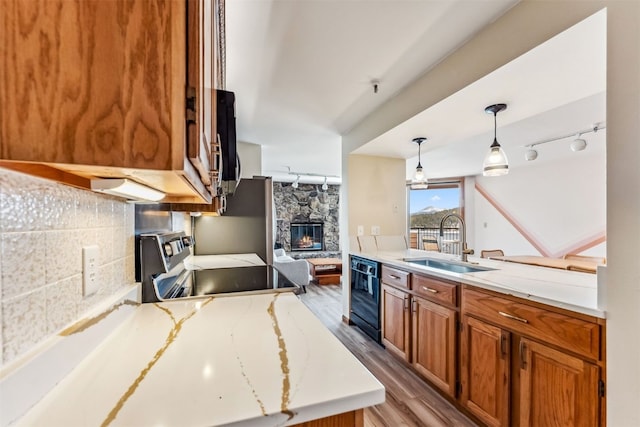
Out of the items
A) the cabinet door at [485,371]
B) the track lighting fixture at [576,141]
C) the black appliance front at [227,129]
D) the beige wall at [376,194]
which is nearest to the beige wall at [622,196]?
the cabinet door at [485,371]

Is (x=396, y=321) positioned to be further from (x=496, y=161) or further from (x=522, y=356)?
(x=496, y=161)

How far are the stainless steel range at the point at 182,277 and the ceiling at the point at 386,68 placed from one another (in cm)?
118

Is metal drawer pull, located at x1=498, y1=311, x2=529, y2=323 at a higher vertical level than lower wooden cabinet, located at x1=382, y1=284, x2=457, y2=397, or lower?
higher

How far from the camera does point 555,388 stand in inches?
49.2

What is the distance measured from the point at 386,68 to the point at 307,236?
643 centimetres

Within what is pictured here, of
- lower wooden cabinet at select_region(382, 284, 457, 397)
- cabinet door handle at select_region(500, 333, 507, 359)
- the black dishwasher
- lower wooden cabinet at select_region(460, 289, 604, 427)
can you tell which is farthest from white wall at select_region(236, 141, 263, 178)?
cabinet door handle at select_region(500, 333, 507, 359)

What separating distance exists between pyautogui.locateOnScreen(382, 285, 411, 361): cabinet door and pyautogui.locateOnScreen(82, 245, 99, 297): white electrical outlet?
6.74ft

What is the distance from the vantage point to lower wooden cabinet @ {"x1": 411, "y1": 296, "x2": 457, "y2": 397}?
71.9 inches

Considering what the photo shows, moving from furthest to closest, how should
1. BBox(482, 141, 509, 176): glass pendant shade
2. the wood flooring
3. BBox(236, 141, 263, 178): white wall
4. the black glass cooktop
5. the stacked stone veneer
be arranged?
the stacked stone veneer, BBox(236, 141, 263, 178): white wall, BBox(482, 141, 509, 176): glass pendant shade, the wood flooring, the black glass cooktop

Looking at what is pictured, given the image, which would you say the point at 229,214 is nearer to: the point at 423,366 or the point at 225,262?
the point at 225,262

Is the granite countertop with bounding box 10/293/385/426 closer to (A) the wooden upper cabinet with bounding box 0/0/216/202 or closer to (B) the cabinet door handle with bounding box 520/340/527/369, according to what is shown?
(A) the wooden upper cabinet with bounding box 0/0/216/202

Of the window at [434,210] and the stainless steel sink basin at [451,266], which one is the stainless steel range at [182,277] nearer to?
the stainless steel sink basin at [451,266]

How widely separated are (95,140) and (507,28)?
180 cm

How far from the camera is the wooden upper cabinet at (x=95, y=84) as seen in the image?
0.36 m
